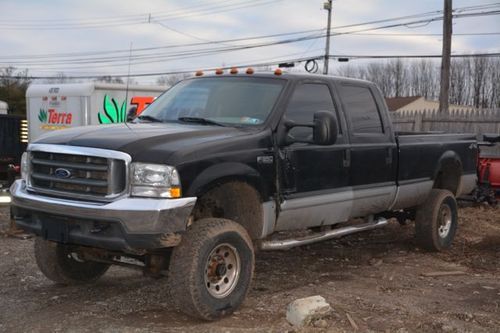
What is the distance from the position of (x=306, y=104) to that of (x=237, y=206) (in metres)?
1.32

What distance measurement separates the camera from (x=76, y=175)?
4.63 metres

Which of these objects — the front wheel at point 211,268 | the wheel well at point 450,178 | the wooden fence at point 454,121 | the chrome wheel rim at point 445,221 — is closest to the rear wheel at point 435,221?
the chrome wheel rim at point 445,221

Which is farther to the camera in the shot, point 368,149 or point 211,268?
point 368,149

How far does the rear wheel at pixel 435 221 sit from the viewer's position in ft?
25.4

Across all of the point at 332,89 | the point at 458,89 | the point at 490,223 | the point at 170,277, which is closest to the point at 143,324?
the point at 170,277

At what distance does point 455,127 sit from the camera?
15016 mm

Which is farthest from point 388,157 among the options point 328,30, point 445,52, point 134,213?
point 328,30

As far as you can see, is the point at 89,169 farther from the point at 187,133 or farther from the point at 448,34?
the point at 448,34

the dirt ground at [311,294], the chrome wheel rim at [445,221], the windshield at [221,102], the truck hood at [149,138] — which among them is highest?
the windshield at [221,102]

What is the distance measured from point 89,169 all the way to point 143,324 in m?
1.27

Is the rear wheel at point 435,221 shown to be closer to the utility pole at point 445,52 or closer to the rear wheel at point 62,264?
the rear wheel at point 62,264

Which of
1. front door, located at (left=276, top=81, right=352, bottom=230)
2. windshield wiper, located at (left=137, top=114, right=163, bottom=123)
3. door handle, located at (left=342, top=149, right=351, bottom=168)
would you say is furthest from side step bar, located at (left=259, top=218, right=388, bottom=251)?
windshield wiper, located at (left=137, top=114, right=163, bottom=123)

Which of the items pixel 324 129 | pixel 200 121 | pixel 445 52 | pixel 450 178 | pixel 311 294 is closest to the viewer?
pixel 324 129

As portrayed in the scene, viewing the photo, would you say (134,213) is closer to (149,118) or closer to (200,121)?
(200,121)
